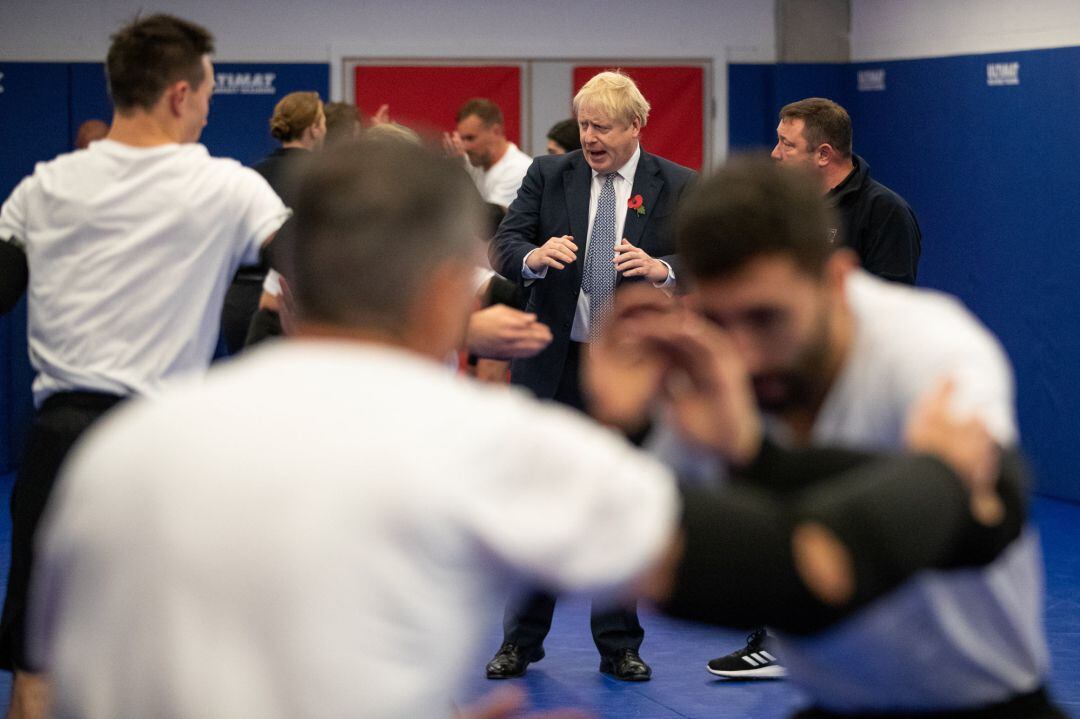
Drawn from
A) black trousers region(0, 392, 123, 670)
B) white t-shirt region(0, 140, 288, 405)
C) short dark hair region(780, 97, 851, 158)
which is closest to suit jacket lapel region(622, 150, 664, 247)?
short dark hair region(780, 97, 851, 158)

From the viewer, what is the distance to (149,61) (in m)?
3.17

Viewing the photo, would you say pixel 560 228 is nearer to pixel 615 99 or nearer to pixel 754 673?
pixel 615 99

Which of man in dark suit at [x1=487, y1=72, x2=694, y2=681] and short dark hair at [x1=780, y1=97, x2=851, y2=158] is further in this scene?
short dark hair at [x1=780, y1=97, x2=851, y2=158]

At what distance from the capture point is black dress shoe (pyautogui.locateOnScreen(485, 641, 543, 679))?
185 inches

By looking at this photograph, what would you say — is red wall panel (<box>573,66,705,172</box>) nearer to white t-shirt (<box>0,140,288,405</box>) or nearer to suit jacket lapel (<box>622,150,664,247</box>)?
suit jacket lapel (<box>622,150,664,247</box>)

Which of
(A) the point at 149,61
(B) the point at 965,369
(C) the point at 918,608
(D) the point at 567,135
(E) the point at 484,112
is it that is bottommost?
(C) the point at 918,608

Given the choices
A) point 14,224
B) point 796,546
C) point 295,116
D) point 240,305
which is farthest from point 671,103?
point 796,546

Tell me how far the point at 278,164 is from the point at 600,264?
1.38 meters

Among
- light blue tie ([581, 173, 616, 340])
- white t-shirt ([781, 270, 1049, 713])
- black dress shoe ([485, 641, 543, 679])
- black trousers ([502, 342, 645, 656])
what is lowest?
black dress shoe ([485, 641, 543, 679])

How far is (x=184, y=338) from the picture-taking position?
317 centimetres

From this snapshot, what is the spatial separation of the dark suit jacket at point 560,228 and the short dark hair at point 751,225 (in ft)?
9.69

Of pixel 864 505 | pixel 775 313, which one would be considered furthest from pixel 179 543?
pixel 775 313

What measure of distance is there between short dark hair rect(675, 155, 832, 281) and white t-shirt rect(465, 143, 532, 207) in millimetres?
6599

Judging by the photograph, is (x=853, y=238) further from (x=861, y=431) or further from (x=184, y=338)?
(x=861, y=431)
